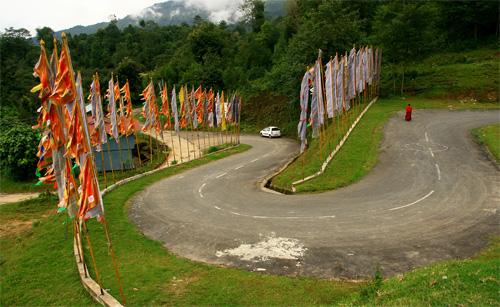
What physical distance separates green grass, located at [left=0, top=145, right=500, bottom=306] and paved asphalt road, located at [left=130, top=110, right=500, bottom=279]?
751 mm

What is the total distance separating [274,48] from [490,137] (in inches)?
2293

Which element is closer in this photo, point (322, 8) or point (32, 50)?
point (322, 8)

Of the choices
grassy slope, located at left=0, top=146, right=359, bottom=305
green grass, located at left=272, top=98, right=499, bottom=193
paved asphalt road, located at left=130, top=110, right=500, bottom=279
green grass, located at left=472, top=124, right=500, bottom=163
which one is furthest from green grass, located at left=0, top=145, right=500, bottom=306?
green grass, located at left=472, top=124, right=500, bottom=163

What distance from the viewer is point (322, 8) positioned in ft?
133

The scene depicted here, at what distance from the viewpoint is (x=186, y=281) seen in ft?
35.9

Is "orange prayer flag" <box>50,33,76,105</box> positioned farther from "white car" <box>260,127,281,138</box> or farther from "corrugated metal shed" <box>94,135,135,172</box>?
"white car" <box>260,127,281,138</box>

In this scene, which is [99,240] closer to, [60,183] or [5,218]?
[60,183]

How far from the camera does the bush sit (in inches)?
1225

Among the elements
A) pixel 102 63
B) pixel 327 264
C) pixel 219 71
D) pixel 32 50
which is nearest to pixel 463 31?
pixel 219 71

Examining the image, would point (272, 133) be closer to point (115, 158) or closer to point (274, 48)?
point (115, 158)

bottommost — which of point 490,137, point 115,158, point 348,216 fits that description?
point 115,158

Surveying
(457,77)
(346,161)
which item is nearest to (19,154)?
(346,161)

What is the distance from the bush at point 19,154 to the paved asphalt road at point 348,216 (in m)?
14.9

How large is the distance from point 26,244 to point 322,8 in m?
36.2
